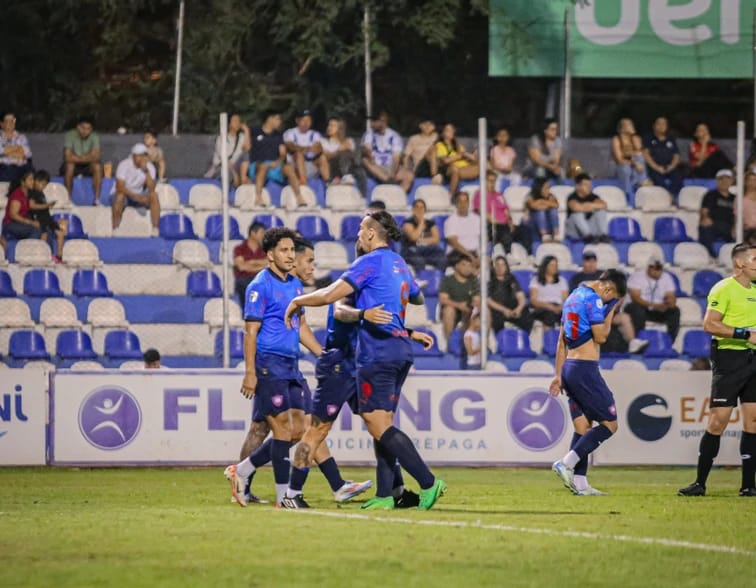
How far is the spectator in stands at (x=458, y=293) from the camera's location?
1898cm

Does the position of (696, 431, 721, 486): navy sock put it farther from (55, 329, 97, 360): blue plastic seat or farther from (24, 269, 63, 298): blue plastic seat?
(24, 269, 63, 298): blue plastic seat

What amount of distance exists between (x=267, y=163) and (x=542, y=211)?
382cm

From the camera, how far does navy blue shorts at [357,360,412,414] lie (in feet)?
34.3

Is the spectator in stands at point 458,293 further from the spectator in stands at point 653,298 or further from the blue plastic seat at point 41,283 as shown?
the blue plastic seat at point 41,283

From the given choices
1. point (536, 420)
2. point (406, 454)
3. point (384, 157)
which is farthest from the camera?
point (384, 157)

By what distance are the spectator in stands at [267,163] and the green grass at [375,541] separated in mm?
7689

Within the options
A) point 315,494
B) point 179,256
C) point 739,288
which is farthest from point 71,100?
point 739,288

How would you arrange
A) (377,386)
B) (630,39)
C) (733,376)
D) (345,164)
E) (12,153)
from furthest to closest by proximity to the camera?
(630,39), (345,164), (12,153), (733,376), (377,386)

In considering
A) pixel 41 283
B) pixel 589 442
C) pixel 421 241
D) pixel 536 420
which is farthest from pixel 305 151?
pixel 589 442

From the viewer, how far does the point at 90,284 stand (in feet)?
64.9

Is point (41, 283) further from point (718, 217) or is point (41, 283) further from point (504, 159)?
point (718, 217)

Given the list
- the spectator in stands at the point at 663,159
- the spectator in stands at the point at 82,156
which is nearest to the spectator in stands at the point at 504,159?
the spectator in stands at the point at 663,159

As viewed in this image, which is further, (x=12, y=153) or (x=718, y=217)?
(x=718, y=217)

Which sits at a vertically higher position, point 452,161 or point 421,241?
point 452,161
